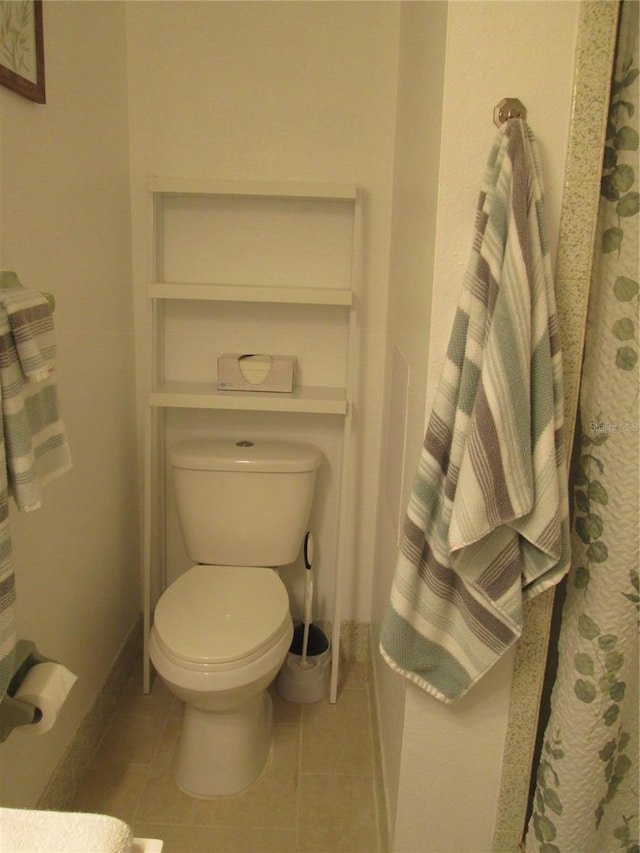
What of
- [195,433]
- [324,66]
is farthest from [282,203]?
[195,433]

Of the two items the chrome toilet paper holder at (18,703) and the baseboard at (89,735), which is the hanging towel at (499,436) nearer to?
the chrome toilet paper holder at (18,703)

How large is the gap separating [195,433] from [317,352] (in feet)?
1.54

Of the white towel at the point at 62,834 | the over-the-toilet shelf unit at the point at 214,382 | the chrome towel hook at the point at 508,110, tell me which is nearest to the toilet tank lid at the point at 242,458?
the over-the-toilet shelf unit at the point at 214,382

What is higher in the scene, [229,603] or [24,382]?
[24,382]

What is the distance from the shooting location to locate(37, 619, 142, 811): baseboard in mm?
1401

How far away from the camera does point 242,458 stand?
A: 169 centimetres

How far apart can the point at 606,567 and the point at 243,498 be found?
101 cm

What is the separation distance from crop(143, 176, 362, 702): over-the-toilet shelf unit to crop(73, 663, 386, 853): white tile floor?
13 centimetres

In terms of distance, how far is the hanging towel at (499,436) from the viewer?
89 centimetres

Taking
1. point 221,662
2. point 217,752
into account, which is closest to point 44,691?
point 221,662

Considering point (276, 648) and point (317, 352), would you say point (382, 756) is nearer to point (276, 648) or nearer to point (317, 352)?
point (276, 648)

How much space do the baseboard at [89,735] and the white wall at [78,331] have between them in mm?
33

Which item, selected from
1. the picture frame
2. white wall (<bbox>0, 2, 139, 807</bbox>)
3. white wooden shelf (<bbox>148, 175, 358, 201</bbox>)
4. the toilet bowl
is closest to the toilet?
the toilet bowl

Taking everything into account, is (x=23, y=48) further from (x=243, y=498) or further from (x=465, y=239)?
(x=243, y=498)
